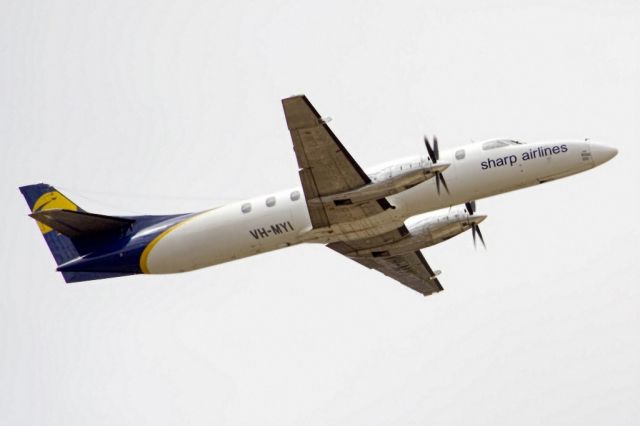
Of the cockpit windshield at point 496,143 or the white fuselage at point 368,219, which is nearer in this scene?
the white fuselage at point 368,219

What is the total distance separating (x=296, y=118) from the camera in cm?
3022

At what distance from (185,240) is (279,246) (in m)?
3.39

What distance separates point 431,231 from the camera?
122ft

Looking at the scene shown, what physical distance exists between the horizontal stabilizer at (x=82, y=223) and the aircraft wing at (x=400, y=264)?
7.96 meters

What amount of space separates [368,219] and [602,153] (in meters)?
8.10

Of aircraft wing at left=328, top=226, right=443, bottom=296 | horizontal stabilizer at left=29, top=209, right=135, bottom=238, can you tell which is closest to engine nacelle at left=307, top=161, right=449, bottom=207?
aircraft wing at left=328, top=226, right=443, bottom=296

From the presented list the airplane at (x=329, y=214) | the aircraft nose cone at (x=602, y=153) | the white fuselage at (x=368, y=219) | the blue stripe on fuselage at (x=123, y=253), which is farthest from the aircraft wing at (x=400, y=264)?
the aircraft nose cone at (x=602, y=153)

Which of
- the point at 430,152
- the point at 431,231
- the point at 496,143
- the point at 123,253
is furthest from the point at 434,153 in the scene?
the point at 123,253

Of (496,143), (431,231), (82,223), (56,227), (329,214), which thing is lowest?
(431,231)

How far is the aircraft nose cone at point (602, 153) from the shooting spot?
33.4 meters

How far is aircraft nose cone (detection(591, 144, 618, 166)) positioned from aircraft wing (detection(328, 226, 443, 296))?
737 cm

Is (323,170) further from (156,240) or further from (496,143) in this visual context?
(156,240)

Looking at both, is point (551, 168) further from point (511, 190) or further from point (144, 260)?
point (144, 260)

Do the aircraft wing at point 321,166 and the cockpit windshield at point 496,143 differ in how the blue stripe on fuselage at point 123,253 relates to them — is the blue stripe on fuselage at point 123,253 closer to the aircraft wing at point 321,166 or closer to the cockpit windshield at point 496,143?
the aircraft wing at point 321,166
